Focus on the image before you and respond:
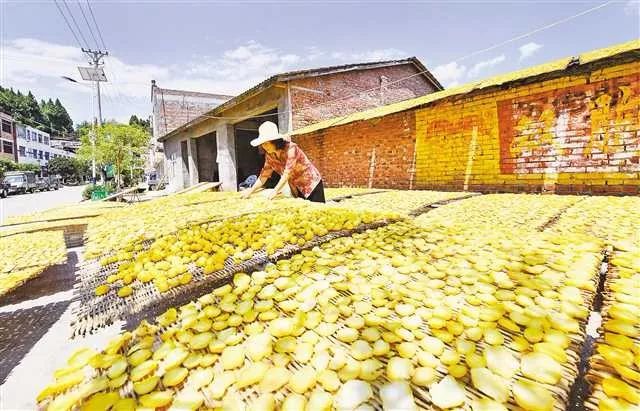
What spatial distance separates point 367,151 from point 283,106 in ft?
12.9

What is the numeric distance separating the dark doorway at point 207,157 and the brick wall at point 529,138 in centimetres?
1308

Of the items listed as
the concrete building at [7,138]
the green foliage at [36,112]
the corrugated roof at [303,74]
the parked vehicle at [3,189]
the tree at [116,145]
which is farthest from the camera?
the green foliage at [36,112]

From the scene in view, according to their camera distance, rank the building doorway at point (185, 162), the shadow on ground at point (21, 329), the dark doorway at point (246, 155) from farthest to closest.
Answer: the building doorway at point (185, 162), the dark doorway at point (246, 155), the shadow on ground at point (21, 329)

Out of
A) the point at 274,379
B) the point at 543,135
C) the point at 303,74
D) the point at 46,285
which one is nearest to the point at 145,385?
the point at 274,379

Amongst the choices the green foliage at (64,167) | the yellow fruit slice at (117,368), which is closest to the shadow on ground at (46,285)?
the yellow fruit slice at (117,368)

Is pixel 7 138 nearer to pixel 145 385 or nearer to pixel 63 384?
pixel 63 384

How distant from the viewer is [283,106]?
34.0 feet

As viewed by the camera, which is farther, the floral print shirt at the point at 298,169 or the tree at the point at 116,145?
the tree at the point at 116,145

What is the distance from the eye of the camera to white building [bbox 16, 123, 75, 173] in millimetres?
44750

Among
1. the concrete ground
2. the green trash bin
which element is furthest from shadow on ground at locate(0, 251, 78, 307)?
the green trash bin

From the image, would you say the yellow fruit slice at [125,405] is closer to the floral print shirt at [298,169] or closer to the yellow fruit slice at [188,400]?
the yellow fruit slice at [188,400]

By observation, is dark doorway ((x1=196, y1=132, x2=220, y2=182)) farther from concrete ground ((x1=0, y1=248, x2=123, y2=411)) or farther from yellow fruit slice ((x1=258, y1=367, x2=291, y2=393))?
yellow fruit slice ((x1=258, y1=367, x2=291, y2=393))

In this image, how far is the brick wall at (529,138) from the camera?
4181mm

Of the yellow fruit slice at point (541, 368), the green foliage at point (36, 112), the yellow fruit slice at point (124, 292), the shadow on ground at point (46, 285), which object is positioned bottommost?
the shadow on ground at point (46, 285)
